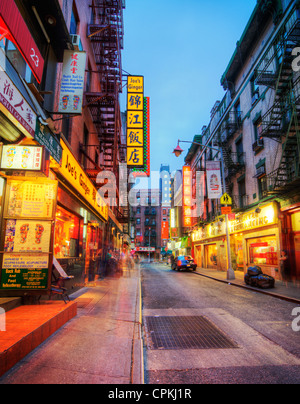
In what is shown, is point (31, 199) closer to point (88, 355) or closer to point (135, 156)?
point (88, 355)

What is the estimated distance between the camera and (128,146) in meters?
16.2

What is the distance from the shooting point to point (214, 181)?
63.8 ft

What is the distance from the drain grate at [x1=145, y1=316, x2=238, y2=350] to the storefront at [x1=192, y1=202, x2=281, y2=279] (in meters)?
11.3

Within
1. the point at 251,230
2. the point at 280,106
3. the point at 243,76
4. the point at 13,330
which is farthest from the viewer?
the point at 243,76

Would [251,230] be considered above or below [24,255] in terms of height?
above

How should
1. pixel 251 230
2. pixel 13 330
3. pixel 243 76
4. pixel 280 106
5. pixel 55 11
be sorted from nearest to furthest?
pixel 13 330
pixel 55 11
pixel 280 106
pixel 251 230
pixel 243 76

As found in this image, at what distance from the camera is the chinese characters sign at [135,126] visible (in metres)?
16.0

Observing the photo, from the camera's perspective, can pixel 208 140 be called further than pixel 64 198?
Yes

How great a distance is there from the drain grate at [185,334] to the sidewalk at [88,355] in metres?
0.43

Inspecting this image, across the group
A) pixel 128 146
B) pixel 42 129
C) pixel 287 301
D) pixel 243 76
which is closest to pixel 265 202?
pixel 287 301

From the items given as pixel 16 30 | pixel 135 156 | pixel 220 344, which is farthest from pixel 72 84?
pixel 220 344

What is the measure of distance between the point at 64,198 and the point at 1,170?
3.36 meters

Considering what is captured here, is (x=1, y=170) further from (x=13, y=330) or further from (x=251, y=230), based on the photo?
(x=251, y=230)

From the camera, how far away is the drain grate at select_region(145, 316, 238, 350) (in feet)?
15.3
